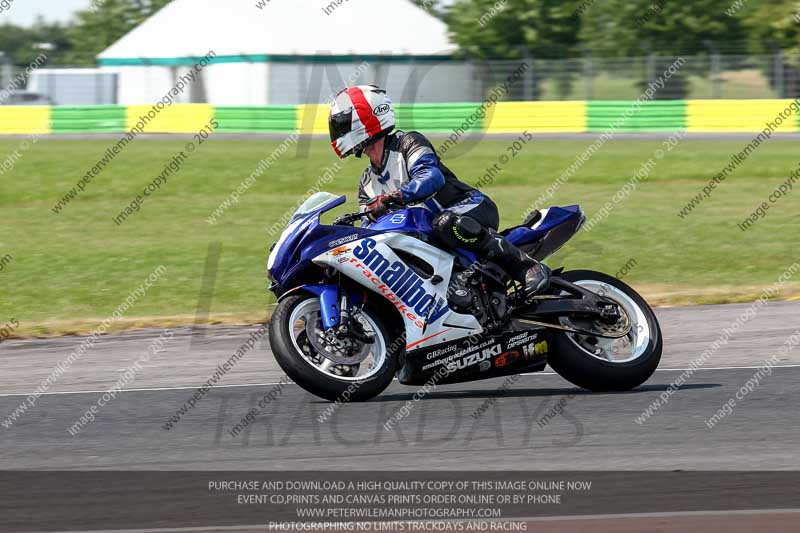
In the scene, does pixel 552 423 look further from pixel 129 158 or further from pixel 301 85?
pixel 301 85

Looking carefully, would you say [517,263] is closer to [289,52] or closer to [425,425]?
[425,425]

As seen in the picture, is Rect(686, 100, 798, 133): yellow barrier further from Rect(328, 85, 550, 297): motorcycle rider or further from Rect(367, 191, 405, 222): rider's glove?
Rect(367, 191, 405, 222): rider's glove

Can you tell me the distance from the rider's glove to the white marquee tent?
37.5 m

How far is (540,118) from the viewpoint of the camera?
115 feet

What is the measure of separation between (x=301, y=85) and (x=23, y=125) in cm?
1276

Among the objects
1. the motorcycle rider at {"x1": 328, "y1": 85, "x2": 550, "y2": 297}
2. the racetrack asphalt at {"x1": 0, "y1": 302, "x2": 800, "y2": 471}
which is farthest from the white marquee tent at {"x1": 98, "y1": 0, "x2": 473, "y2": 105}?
the motorcycle rider at {"x1": 328, "y1": 85, "x2": 550, "y2": 297}

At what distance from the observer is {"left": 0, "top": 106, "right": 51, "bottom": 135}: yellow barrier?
35.2m

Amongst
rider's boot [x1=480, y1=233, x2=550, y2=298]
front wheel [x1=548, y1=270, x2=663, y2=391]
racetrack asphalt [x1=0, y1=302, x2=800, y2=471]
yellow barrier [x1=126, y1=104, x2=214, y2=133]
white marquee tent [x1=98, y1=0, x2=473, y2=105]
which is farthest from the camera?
white marquee tent [x1=98, y1=0, x2=473, y2=105]

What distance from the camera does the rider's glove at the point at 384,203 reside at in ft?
24.2

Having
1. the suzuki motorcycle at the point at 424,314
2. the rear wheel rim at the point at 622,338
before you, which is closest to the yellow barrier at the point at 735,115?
the rear wheel rim at the point at 622,338

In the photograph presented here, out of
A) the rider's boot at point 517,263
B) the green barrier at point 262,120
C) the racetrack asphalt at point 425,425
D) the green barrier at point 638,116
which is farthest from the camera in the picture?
the green barrier at point 262,120

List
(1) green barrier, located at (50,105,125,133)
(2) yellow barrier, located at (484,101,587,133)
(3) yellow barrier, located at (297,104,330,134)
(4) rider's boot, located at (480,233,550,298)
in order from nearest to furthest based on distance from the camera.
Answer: (4) rider's boot, located at (480,233,550,298), (2) yellow barrier, located at (484,101,587,133), (3) yellow barrier, located at (297,104,330,134), (1) green barrier, located at (50,105,125,133)

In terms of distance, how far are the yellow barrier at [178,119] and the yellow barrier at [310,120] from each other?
278 cm

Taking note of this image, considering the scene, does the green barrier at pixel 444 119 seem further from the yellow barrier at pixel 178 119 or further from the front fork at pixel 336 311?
the front fork at pixel 336 311
